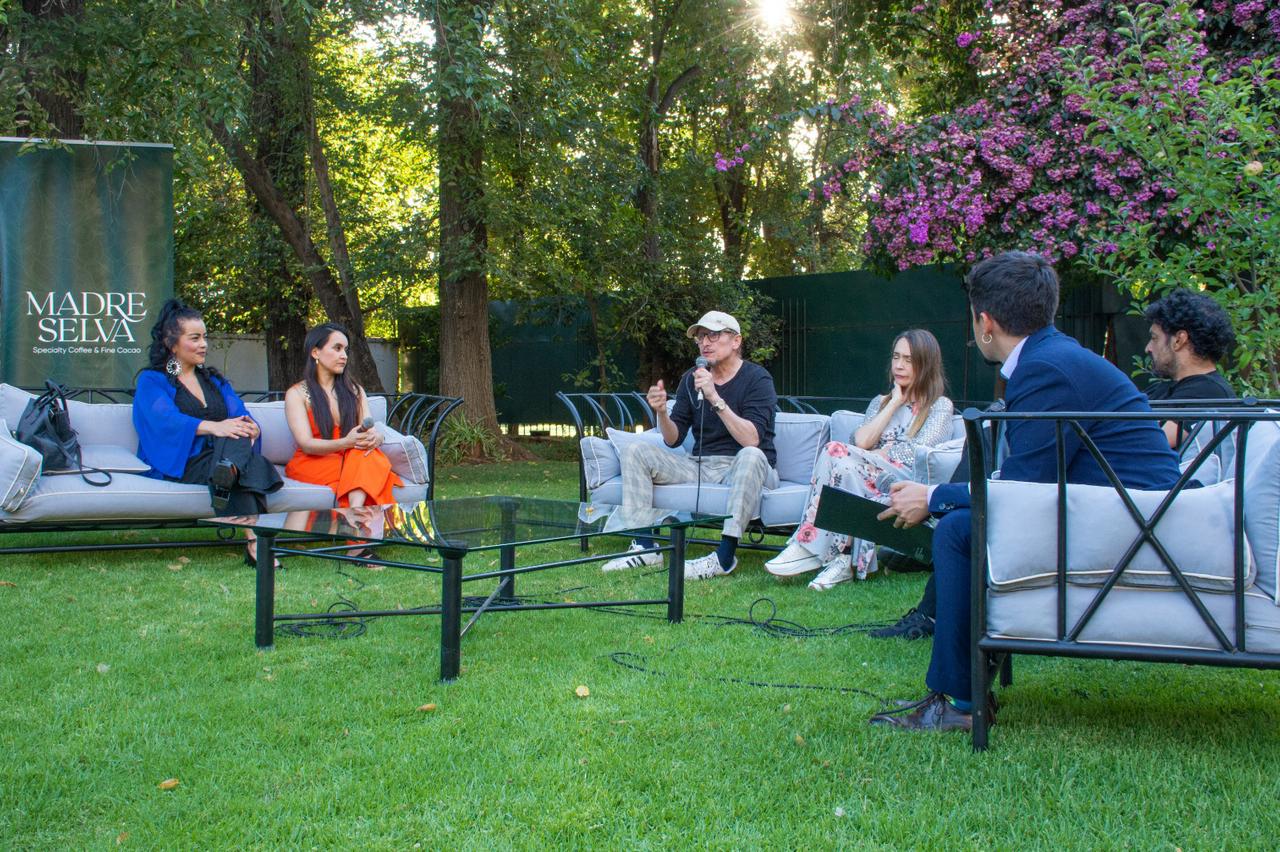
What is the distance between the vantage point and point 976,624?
2.69 m

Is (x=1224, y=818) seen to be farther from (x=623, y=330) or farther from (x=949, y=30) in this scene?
(x=623, y=330)

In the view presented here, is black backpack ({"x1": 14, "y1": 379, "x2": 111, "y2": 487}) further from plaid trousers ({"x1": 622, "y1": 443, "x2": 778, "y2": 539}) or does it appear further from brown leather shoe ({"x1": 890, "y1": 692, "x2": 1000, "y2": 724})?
brown leather shoe ({"x1": 890, "y1": 692, "x2": 1000, "y2": 724})

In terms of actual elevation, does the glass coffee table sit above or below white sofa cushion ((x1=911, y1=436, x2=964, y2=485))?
below

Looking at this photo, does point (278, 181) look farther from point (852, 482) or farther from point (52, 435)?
point (852, 482)

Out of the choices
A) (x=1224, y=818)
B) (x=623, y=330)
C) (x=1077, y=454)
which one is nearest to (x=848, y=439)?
(x=1077, y=454)

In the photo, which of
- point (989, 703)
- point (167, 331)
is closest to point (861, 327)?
point (167, 331)

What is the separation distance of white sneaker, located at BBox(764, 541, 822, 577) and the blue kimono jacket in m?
3.15

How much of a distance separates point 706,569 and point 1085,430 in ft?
9.52

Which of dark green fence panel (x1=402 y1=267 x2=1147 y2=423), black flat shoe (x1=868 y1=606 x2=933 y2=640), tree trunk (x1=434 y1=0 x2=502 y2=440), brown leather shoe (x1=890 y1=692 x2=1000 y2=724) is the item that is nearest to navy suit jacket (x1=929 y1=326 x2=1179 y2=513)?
brown leather shoe (x1=890 y1=692 x2=1000 y2=724)

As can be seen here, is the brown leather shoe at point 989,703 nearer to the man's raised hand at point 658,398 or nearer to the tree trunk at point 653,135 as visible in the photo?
the man's raised hand at point 658,398

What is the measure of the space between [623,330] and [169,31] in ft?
23.6

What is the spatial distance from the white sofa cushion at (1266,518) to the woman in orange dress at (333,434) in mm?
4556

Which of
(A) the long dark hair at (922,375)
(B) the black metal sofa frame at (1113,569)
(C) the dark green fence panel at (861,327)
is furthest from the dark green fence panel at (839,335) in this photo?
(B) the black metal sofa frame at (1113,569)

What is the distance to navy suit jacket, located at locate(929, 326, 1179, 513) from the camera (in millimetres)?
2826
